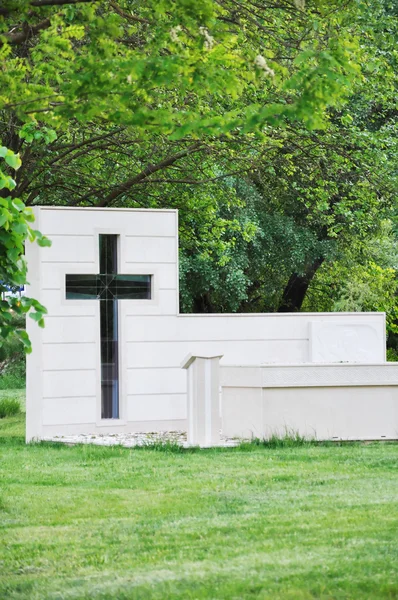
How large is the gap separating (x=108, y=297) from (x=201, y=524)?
Answer: 23.6 feet

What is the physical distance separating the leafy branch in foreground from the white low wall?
283 inches

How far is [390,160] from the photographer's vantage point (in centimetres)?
1789

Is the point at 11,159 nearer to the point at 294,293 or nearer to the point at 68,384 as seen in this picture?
the point at 68,384

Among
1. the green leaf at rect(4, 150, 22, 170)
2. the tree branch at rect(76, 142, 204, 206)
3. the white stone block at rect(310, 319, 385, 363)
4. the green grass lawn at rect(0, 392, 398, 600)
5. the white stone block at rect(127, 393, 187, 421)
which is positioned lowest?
the green grass lawn at rect(0, 392, 398, 600)

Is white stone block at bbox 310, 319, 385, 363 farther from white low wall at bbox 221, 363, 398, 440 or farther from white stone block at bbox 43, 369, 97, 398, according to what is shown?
white stone block at bbox 43, 369, 97, 398

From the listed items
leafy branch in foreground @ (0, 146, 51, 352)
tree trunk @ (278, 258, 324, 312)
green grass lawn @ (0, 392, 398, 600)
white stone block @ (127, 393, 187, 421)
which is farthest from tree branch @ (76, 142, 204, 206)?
tree trunk @ (278, 258, 324, 312)

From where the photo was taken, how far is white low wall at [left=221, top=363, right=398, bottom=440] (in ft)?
44.3

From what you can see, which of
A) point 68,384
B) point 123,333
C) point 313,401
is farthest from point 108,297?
point 313,401

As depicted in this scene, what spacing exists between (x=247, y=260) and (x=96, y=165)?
767cm

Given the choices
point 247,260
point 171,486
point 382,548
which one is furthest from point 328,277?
point 382,548

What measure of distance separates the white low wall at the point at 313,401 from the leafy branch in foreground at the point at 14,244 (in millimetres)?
7188

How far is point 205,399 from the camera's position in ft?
43.7

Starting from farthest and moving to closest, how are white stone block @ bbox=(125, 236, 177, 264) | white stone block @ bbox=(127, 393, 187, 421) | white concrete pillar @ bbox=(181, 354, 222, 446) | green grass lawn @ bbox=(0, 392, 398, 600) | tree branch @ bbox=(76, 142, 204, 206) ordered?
tree branch @ bbox=(76, 142, 204, 206) → white stone block @ bbox=(125, 236, 177, 264) → white stone block @ bbox=(127, 393, 187, 421) → white concrete pillar @ bbox=(181, 354, 222, 446) → green grass lawn @ bbox=(0, 392, 398, 600)

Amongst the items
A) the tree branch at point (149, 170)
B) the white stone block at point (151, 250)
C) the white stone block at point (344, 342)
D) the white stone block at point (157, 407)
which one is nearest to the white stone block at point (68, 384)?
the white stone block at point (157, 407)
